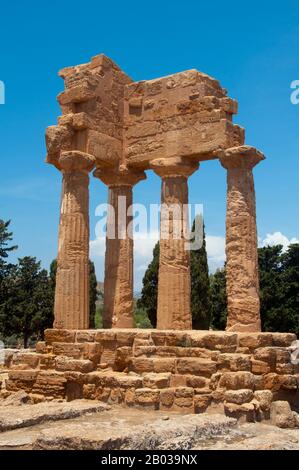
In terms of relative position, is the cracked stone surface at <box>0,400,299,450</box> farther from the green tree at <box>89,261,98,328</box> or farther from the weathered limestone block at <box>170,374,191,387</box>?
the green tree at <box>89,261,98,328</box>

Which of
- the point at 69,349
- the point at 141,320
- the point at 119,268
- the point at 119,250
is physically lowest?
the point at 69,349

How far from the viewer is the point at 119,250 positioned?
18.8 meters

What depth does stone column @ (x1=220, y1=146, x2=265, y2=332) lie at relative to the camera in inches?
606

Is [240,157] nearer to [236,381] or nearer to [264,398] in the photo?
[236,381]

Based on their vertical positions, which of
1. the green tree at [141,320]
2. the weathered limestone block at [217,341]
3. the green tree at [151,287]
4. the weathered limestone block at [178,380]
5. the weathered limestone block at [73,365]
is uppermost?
the green tree at [151,287]

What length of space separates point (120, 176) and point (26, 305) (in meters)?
21.7

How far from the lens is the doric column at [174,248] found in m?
16.5

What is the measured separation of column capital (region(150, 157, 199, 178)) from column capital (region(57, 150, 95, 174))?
2043 millimetres

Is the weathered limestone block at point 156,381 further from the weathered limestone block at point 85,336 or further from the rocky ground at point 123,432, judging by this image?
the weathered limestone block at point 85,336

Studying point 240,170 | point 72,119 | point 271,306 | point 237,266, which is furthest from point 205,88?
point 271,306

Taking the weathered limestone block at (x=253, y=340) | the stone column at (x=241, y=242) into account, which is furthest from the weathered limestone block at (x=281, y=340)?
the stone column at (x=241, y=242)

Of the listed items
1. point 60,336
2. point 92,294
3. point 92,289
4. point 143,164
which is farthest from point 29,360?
point 92,289

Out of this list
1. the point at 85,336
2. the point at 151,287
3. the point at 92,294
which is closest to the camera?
the point at 85,336
